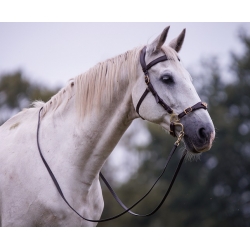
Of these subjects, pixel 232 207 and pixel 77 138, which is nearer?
pixel 77 138

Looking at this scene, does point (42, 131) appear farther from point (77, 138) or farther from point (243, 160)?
point (243, 160)

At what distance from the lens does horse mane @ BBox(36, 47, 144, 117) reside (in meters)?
5.36

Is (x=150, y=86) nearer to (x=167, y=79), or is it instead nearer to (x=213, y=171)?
(x=167, y=79)

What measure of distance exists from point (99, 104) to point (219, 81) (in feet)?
107

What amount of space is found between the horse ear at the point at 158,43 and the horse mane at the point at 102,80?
20 centimetres

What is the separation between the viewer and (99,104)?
212 inches

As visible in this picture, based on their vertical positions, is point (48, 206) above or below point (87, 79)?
below

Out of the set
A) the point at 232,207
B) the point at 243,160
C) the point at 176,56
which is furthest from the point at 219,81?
the point at 176,56

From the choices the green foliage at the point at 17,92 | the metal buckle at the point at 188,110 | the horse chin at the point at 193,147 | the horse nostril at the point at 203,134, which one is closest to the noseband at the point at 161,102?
the metal buckle at the point at 188,110

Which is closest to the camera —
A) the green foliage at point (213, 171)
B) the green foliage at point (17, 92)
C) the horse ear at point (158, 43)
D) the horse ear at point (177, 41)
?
the horse ear at point (158, 43)

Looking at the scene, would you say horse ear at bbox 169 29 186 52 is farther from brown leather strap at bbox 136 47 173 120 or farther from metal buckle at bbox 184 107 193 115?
metal buckle at bbox 184 107 193 115

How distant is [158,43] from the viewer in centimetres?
520

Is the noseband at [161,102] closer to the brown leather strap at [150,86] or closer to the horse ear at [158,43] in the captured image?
the brown leather strap at [150,86]

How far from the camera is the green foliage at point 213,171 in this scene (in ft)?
111
